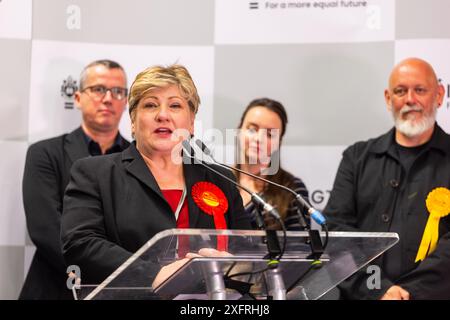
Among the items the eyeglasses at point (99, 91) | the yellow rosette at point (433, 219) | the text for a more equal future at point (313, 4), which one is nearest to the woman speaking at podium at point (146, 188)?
the yellow rosette at point (433, 219)

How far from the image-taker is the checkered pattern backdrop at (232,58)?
13.7 ft

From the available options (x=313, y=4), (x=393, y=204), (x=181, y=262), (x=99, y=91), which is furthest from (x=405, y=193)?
(x=181, y=262)

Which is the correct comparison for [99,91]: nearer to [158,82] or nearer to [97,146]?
[97,146]

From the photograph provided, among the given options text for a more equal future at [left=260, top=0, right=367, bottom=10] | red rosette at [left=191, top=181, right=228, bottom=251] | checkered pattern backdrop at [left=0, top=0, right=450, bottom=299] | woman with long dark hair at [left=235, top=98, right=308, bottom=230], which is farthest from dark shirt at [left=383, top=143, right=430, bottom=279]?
red rosette at [left=191, top=181, right=228, bottom=251]

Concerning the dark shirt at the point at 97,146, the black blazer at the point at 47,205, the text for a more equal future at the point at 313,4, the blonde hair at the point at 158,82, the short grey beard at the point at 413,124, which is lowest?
the black blazer at the point at 47,205

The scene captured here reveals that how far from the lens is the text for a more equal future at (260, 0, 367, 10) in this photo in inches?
166

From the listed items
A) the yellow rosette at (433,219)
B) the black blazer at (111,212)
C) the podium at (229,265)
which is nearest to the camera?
the podium at (229,265)

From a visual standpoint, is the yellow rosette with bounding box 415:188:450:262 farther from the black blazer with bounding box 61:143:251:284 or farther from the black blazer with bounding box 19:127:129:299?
the black blazer with bounding box 19:127:129:299

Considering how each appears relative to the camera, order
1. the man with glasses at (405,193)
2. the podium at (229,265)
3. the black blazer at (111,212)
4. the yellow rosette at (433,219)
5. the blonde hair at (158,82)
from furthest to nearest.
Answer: the yellow rosette at (433,219)
the man with glasses at (405,193)
the blonde hair at (158,82)
the black blazer at (111,212)
the podium at (229,265)

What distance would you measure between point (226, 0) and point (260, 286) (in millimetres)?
2515

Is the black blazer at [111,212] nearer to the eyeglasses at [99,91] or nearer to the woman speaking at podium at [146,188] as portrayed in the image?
the woman speaking at podium at [146,188]

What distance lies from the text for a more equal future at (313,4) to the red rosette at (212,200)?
6.38ft

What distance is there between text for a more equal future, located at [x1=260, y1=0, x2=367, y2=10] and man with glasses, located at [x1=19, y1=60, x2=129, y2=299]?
93 centimetres

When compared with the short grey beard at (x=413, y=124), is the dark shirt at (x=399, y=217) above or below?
below
